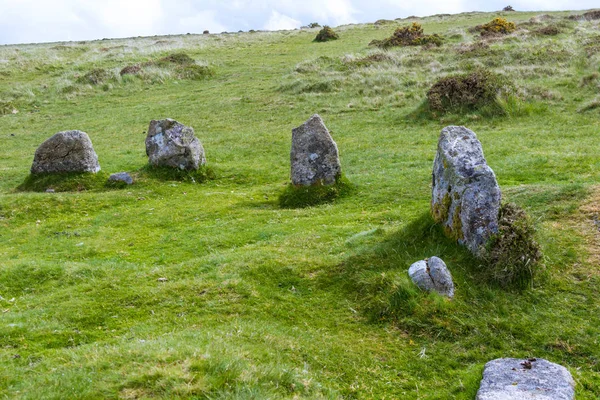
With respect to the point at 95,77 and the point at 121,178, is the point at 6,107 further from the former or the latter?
the point at 121,178

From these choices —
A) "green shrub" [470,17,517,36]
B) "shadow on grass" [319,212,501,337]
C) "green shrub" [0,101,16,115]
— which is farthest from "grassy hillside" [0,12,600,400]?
"green shrub" [470,17,517,36]

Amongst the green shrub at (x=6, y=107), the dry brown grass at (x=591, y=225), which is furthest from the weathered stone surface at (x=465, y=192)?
the green shrub at (x=6, y=107)

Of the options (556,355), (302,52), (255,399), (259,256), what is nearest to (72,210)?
(259,256)

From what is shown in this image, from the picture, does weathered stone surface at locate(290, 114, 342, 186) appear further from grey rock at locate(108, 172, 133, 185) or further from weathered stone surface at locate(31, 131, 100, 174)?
weathered stone surface at locate(31, 131, 100, 174)

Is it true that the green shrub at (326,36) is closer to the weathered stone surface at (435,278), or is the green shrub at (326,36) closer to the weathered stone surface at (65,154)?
the weathered stone surface at (65,154)

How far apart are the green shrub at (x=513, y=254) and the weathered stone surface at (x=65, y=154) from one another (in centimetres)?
1488

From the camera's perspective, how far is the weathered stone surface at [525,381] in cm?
602

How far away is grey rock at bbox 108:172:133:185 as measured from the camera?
1876cm

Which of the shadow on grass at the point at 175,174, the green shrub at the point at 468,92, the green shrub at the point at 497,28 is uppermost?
the green shrub at the point at 497,28

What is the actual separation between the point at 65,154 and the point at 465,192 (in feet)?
48.5

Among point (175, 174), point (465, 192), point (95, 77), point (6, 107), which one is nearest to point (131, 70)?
point (95, 77)

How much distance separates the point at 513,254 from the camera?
853cm

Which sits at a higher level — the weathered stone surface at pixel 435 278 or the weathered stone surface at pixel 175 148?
the weathered stone surface at pixel 175 148

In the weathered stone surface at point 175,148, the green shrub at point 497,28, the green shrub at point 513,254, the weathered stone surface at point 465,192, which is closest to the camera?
the green shrub at point 513,254
